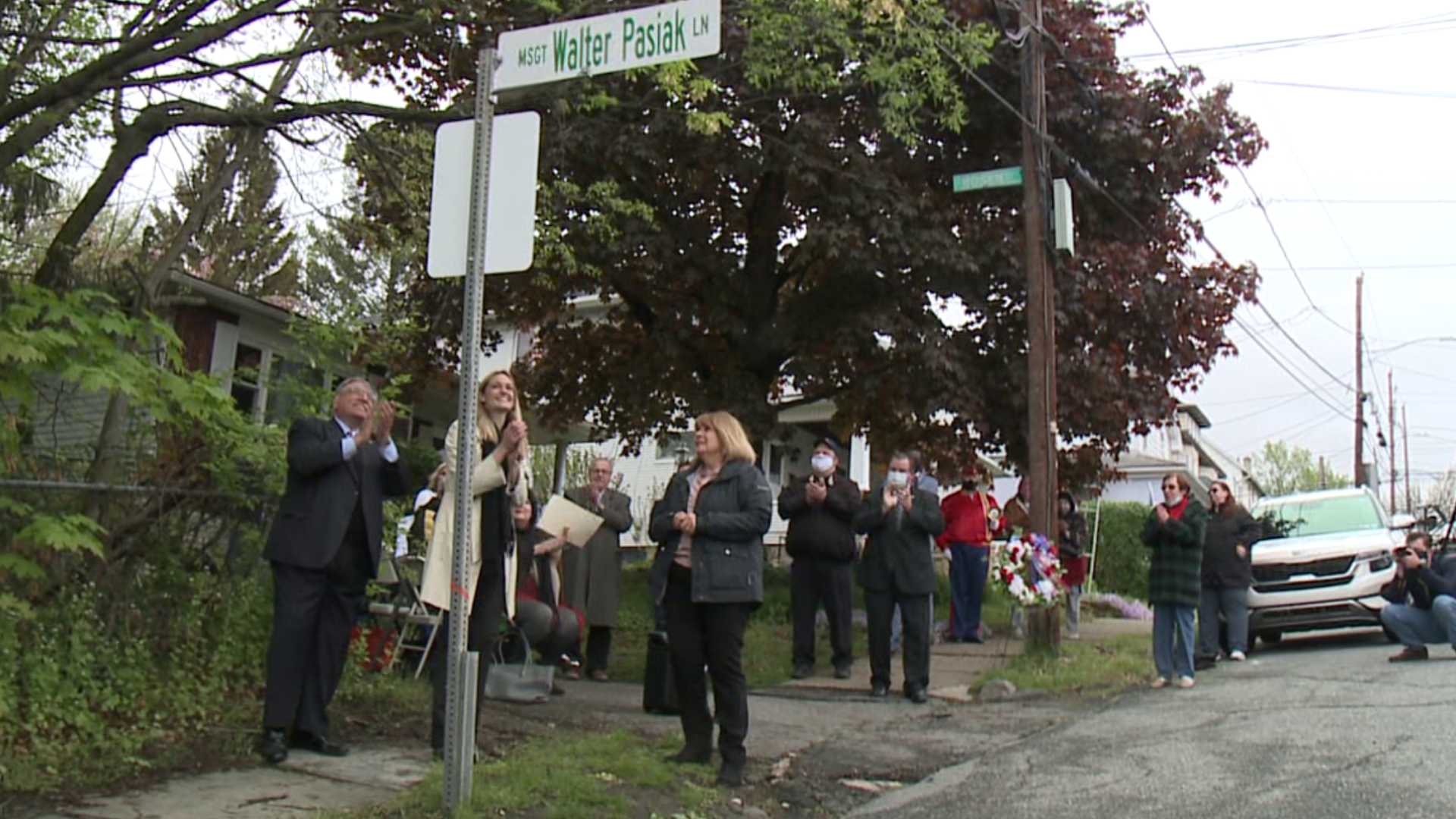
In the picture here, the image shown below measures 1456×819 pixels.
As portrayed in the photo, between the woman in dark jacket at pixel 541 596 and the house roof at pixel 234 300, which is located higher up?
the house roof at pixel 234 300

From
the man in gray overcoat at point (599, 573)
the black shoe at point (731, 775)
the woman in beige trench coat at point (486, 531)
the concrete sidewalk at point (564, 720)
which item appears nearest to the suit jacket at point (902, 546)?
the concrete sidewalk at point (564, 720)

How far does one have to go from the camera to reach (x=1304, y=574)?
13.9m

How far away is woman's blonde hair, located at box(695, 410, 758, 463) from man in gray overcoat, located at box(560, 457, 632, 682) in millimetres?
3876

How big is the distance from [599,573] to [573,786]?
5108mm

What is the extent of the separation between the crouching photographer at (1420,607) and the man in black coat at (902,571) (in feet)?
16.4

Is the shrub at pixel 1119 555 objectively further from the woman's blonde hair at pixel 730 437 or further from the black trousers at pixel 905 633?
the woman's blonde hair at pixel 730 437

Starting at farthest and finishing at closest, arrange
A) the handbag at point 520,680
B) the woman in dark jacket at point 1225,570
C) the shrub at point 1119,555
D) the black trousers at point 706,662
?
the shrub at point 1119,555
the woman in dark jacket at point 1225,570
the handbag at point 520,680
the black trousers at point 706,662

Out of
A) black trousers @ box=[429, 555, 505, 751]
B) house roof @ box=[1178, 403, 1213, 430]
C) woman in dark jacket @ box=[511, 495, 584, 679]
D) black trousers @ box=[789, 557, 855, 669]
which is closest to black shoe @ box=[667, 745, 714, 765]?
black trousers @ box=[429, 555, 505, 751]

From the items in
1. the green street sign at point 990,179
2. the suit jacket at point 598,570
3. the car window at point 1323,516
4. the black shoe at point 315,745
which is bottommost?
the black shoe at point 315,745

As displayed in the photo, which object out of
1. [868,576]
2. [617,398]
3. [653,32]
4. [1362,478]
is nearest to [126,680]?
[653,32]

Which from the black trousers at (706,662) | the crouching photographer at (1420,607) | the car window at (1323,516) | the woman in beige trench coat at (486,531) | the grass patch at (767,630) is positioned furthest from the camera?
the car window at (1323,516)

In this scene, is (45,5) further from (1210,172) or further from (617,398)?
(1210,172)

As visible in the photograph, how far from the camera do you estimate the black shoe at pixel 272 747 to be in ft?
19.3

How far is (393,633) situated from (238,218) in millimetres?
6830
